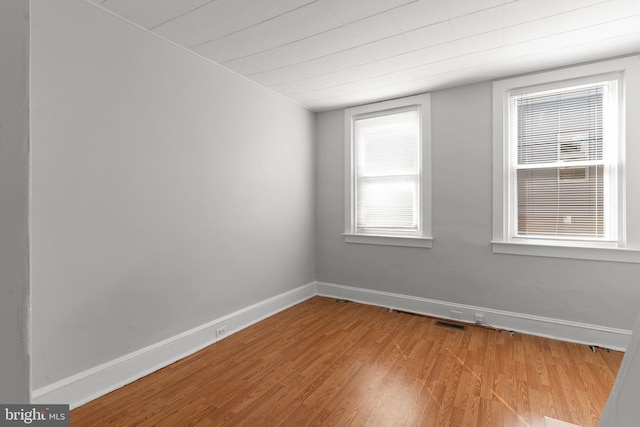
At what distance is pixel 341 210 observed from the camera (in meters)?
4.27

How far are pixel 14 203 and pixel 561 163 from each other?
12.6ft

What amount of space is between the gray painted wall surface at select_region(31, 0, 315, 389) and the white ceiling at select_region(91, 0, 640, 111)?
33 cm

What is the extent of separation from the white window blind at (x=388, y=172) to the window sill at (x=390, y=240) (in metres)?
0.13

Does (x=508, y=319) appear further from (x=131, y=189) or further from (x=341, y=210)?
(x=131, y=189)

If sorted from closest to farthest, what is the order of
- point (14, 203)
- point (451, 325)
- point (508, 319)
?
point (14, 203)
point (508, 319)
point (451, 325)

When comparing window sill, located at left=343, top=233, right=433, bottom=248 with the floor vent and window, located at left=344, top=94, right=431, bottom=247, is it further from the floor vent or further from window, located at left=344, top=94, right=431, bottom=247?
the floor vent

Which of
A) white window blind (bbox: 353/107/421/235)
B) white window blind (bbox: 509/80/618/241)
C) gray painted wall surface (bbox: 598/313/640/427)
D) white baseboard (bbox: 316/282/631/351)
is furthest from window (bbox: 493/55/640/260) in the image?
gray painted wall surface (bbox: 598/313/640/427)

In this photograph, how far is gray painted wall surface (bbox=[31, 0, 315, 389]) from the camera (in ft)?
6.15

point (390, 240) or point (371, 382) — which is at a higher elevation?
point (390, 240)

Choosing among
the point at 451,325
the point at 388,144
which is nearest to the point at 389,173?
the point at 388,144

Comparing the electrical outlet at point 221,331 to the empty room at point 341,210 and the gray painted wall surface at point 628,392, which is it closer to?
the empty room at point 341,210

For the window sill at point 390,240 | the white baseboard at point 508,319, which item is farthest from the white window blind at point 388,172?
the white baseboard at point 508,319

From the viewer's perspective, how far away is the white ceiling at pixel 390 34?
6.88 ft

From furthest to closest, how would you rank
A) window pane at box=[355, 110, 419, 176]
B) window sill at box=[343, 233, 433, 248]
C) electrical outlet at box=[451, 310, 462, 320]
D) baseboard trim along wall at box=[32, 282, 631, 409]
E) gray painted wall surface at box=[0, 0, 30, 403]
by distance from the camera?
window pane at box=[355, 110, 419, 176], window sill at box=[343, 233, 433, 248], electrical outlet at box=[451, 310, 462, 320], baseboard trim along wall at box=[32, 282, 631, 409], gray painted wall surface at box=[0, 0, 30, 403]
